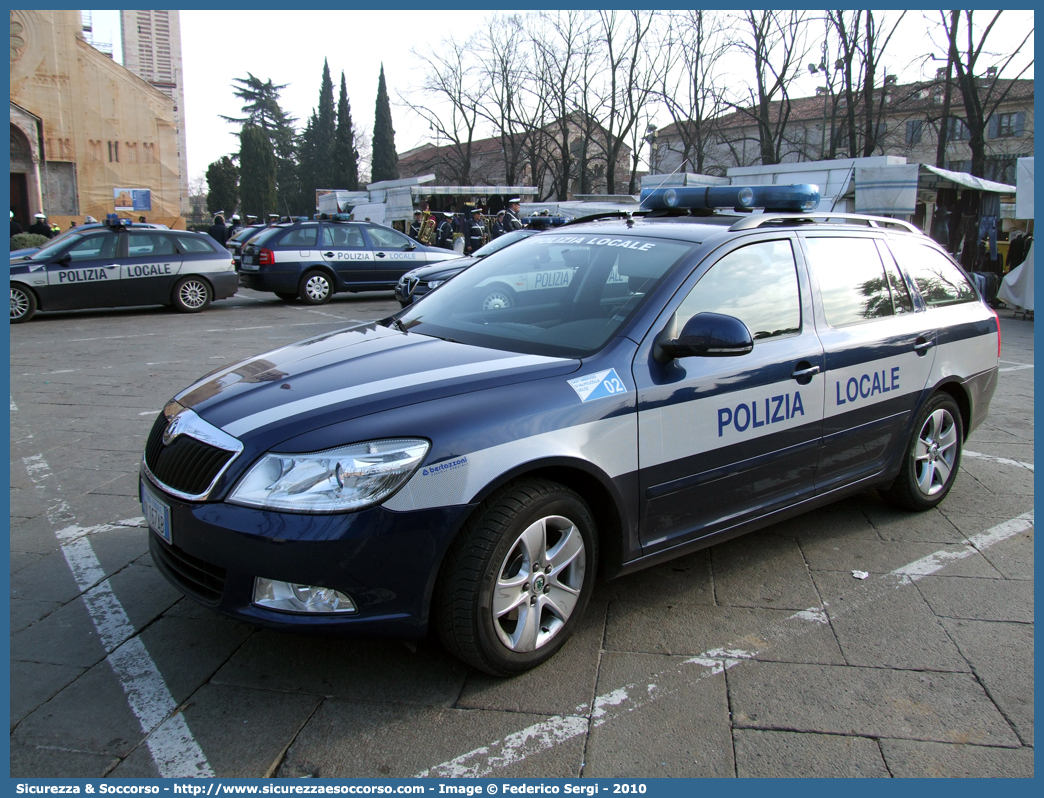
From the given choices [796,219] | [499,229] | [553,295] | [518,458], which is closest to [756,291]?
[796,219]

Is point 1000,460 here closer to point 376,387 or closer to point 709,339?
point 709,339

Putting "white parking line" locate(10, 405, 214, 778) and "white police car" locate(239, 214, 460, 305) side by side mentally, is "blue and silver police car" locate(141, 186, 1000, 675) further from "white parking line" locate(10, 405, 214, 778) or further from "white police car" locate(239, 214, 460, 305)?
"white police car" locate(239, 214, 460, 305)

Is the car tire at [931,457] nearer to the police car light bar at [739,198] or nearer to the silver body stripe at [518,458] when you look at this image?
the police car light bar at [739,198]

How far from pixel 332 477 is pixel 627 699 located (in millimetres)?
1237

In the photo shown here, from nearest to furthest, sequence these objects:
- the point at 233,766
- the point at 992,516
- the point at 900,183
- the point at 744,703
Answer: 1. the point at 233,766
2. the point at 744,703
3. the point at 992,516
4. the point at 900,183

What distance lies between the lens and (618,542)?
9.55 feet

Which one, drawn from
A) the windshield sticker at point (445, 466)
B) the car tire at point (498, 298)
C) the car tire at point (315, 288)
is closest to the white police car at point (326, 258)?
the car tire at point (315, 288)

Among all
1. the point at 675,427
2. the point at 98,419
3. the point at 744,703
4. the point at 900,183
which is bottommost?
the point at 744,703

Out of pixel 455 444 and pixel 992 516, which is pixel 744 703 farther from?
pixel 992 516

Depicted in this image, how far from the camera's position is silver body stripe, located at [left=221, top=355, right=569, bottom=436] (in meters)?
2.58

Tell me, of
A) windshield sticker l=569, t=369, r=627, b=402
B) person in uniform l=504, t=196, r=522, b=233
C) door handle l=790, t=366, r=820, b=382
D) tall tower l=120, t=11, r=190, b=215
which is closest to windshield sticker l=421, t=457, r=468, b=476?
windshield sticker l=569, t=369, r=627, b=402

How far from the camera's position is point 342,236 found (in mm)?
14930

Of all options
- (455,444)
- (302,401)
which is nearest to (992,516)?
(455,444)

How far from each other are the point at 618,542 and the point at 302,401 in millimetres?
1251
